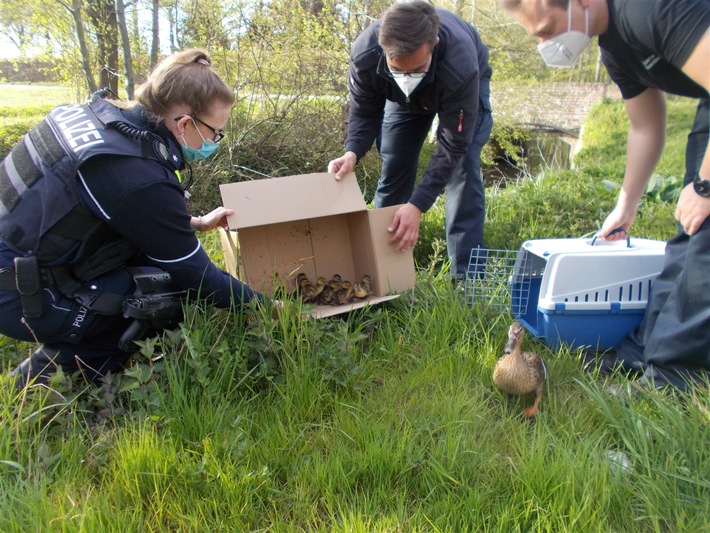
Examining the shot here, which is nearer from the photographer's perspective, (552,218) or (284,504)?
(284,504)

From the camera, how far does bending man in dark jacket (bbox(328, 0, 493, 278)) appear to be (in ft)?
9.53

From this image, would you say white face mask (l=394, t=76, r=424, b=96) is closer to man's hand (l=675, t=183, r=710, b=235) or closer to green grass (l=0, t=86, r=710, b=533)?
green grass (l=0, t=86, r=710, b=533)

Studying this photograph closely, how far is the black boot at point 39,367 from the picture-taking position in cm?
238

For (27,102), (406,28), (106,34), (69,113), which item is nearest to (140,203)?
(69,113)

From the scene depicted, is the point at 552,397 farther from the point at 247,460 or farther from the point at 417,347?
the point at 247,460

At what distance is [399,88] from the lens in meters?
3.43

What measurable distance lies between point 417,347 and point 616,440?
3.42 ft

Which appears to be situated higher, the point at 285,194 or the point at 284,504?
the point at 285,194

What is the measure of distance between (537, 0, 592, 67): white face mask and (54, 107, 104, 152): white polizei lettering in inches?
78.1

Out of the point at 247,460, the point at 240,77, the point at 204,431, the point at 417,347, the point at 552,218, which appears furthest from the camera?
the point at 240,77

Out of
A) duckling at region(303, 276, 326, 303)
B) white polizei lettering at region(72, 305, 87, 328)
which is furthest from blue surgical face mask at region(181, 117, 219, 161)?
duckling at region(303, 276, 326, 303)

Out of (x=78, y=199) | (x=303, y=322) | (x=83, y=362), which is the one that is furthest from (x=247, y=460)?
(x=78, y=199)

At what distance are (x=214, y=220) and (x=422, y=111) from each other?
1.68 m

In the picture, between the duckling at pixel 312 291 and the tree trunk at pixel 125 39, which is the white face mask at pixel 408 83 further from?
the tree trunk at pixel 125 39
